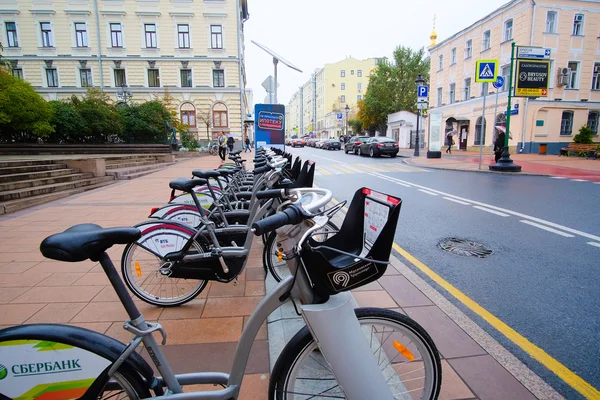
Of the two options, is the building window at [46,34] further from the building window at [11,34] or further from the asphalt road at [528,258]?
the asphalt road at [528,258]

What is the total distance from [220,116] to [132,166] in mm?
22948

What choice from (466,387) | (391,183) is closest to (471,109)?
(391,183)

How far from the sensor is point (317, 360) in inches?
66.7

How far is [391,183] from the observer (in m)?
11.3

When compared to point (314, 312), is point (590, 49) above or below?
above

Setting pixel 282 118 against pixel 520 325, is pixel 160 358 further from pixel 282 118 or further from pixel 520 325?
pixel 282 118

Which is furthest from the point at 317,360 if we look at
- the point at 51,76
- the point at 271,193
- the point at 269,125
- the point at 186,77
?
the point at 51,76

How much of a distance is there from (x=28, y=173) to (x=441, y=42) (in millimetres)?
34402

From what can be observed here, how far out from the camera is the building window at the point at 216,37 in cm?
3619

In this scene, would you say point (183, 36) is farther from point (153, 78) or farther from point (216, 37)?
point (153, 78)

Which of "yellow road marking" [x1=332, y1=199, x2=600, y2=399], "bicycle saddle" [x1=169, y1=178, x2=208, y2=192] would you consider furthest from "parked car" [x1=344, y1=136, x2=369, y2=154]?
"bicycle saddle" [x1=169, y1=178, x2=208, y2=192]

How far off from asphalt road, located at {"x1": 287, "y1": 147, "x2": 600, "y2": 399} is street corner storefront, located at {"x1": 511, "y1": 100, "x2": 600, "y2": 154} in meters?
15.5

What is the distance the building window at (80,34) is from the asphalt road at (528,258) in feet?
125

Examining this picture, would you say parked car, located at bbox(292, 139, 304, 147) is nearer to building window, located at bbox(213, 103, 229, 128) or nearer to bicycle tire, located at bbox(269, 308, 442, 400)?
building window, located at bbox(213, 103, 229, 128)
